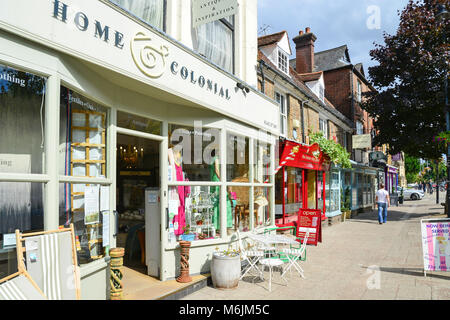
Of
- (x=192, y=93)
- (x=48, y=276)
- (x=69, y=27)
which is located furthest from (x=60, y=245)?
(x=192, y=93)

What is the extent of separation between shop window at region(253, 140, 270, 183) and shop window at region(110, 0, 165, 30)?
3513mm

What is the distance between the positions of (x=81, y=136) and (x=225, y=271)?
3.15 metres

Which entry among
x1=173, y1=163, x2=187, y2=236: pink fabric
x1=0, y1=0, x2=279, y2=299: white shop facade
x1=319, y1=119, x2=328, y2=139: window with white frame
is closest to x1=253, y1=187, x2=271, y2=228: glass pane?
x1=0, y1=0, x2=279, y2=299: white shop facade

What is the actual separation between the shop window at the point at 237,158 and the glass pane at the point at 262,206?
70 cm

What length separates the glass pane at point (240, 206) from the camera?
695cm

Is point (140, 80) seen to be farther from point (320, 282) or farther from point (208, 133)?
point (320, 282)

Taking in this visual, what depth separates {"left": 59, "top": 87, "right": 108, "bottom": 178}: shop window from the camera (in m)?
3.80

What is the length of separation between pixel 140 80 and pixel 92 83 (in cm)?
63

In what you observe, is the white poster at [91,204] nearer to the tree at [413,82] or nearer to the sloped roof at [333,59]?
the tree at [413,82]

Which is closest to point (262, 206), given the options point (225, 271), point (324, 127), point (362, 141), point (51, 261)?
point (225, 271)

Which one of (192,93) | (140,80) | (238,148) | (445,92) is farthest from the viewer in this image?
(445,92)

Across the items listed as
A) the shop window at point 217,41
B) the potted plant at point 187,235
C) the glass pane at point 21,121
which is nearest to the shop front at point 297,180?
the shop window at point 217,41

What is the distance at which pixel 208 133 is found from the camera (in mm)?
6402

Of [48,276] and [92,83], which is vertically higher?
[92,83]
